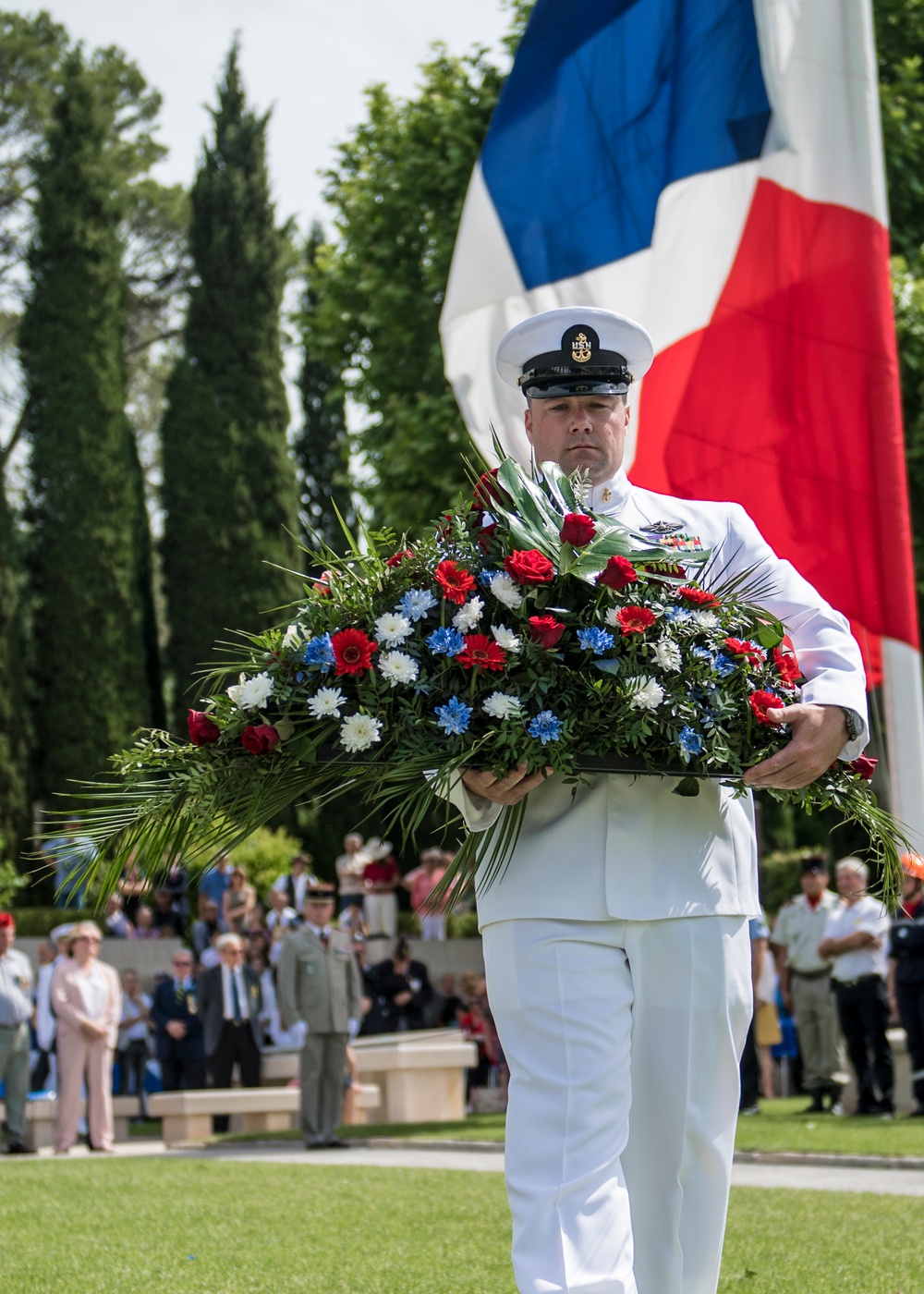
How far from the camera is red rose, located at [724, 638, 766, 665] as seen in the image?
355 centimetres

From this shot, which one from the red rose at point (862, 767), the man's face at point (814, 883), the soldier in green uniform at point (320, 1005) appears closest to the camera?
the red rose at point (862, 767)

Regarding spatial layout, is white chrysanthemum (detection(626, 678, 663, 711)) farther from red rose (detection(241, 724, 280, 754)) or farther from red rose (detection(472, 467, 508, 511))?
red rose (detection(241, 724, 280, 754))

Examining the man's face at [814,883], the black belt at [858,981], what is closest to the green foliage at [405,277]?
the man's face at [814,883]

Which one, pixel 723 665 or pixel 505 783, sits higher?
pixel 723 665

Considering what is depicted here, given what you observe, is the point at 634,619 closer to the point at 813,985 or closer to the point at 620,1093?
the point at 620,1093

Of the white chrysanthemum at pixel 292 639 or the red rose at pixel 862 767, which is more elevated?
the white chrysanthemum at pixel 292 639

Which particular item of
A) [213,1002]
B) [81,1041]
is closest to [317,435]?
[213,1002]

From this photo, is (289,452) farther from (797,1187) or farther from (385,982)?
(797,1187)

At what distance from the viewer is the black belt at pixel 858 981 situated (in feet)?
44.3

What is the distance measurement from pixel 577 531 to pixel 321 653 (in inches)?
23.0

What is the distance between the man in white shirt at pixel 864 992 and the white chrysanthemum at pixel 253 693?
34.4ft

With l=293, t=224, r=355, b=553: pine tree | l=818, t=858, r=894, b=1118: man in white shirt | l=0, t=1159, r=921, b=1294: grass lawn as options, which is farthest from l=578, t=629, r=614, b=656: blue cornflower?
l=293, t=224, r=355, b=553: pine tree

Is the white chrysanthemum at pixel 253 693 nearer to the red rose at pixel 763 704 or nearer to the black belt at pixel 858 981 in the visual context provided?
the red rose at pixel 763 704

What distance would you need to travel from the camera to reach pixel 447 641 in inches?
136
